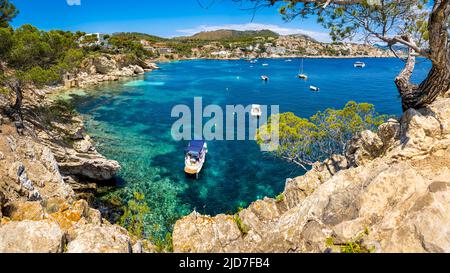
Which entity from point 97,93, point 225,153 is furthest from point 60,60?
point 225,153

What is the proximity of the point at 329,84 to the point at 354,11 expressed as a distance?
8100cm

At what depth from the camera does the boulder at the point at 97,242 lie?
243 inches

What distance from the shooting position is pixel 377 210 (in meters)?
6.74

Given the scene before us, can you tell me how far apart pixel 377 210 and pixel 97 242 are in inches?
273

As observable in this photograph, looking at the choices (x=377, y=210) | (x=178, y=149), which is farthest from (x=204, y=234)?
(x=178, y=149)

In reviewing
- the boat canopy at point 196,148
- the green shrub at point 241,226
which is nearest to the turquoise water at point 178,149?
the boat canopy at point 196,148

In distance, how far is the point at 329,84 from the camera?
84.5 m

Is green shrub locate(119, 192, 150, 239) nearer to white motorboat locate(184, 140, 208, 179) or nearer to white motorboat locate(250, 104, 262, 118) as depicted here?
white motorboat locate(184, 140, 208, 179)

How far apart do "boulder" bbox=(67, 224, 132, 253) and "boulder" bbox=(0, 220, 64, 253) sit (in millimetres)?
357

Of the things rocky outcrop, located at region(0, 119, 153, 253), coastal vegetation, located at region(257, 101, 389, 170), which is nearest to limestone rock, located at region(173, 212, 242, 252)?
rocky outcrop, located at region(0, 119, 153, 253)

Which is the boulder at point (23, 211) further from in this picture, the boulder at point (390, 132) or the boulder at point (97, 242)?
the boulder at point (390, 132)
